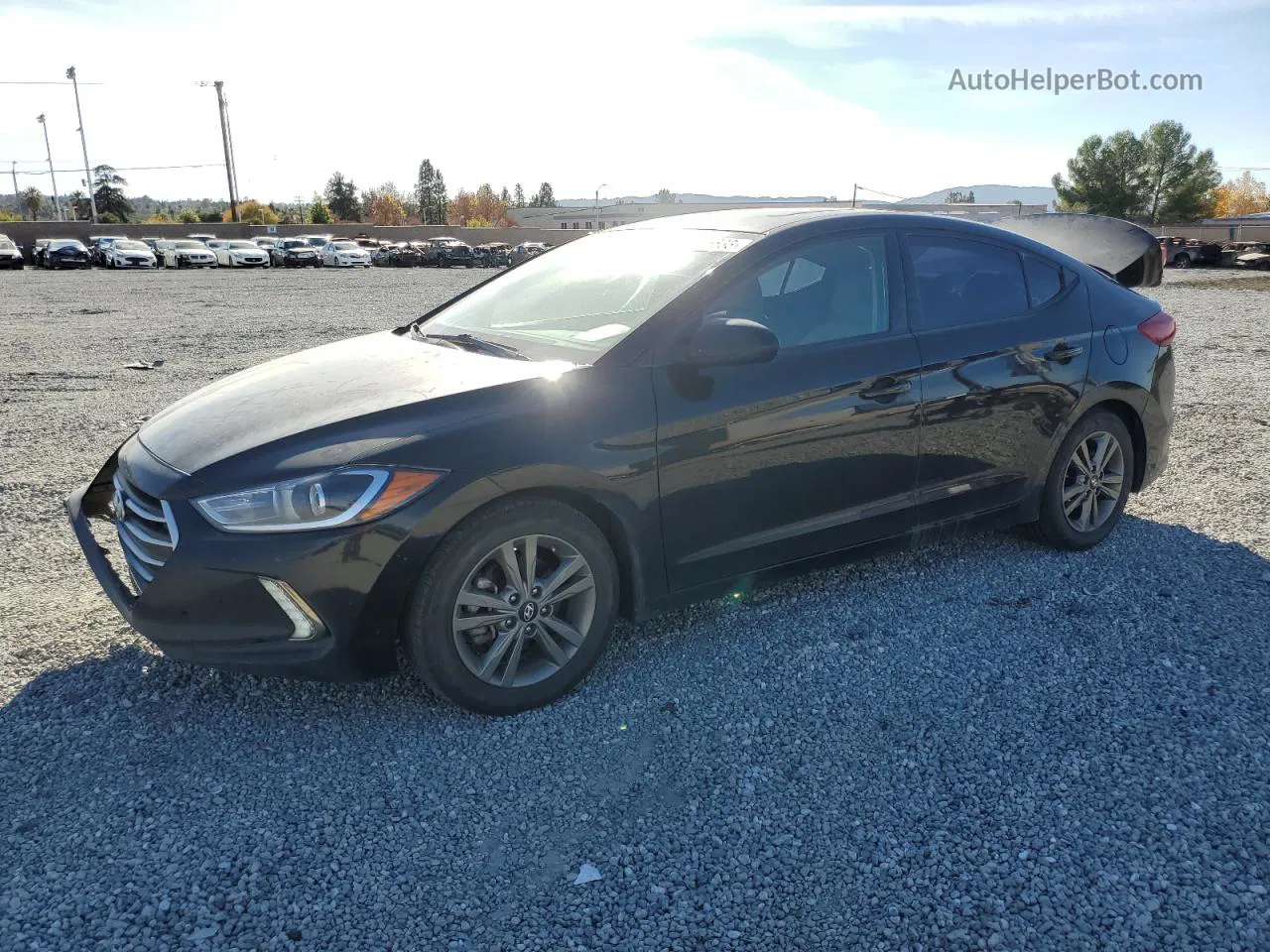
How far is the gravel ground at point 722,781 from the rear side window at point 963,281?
124cm

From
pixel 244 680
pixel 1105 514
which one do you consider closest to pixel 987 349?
pixel 1105 514

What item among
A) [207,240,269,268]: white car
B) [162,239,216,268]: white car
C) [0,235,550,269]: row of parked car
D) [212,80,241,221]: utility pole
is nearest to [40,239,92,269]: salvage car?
[0,235,550,269]: row of parked car

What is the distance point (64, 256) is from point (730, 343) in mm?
43709

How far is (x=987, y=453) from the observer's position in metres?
4.36

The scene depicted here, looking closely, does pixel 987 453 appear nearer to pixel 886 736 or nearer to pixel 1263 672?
pixel 1263 672

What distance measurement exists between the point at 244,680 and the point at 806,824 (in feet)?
6.90

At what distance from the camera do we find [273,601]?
9.59 feet

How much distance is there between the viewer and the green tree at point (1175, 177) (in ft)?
288

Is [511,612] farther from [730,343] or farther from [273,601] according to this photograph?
[730,343]

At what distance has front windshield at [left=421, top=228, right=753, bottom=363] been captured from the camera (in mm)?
3693

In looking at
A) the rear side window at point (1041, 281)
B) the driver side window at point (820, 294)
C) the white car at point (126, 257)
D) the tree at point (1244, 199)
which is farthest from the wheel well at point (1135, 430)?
the tree at point (1244, 199)

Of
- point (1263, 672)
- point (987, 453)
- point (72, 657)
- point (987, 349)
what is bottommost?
point (1263, 672)

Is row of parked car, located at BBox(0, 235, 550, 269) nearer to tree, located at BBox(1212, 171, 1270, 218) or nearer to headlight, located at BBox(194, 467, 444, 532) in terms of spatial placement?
headlight, located at BBox(194, 467, 444, 532)

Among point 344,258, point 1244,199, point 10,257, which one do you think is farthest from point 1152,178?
point 10,257
